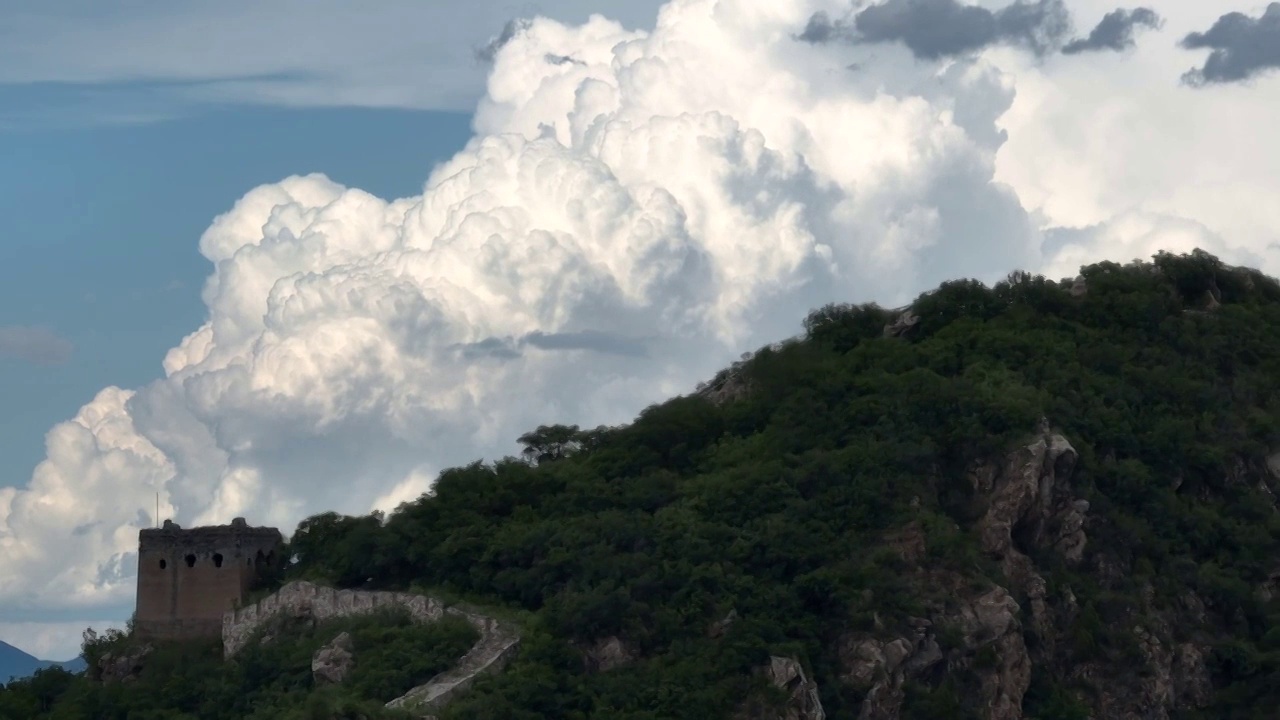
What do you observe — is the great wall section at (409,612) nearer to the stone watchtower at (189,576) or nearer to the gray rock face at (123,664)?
the stone watchtower at (189,576)

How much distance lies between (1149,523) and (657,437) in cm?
1459

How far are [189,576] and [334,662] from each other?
30.1 feet

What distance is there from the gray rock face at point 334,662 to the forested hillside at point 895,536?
87 cm

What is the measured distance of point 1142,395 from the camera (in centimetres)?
8700

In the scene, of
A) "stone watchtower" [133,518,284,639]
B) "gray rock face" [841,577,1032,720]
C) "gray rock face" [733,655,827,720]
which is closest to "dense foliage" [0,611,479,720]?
"stone watchtower" [133,518,284,639]

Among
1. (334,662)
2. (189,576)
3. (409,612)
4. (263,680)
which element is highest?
(189,576)

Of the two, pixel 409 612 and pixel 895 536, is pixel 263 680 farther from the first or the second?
pixel 895 536

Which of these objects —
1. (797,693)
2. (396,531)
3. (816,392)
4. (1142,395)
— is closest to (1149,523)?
(1142,395)

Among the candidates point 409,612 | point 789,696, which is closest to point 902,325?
point 409,612

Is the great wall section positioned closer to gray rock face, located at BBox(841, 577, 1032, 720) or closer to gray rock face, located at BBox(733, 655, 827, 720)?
gray rock face, located at BBox(733, 655, 827, 720)

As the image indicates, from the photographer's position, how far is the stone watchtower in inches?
3270

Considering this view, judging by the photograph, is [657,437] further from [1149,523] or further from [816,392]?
[1149,523]

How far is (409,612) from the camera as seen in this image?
77938 mm

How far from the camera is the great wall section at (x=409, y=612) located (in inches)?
2842
